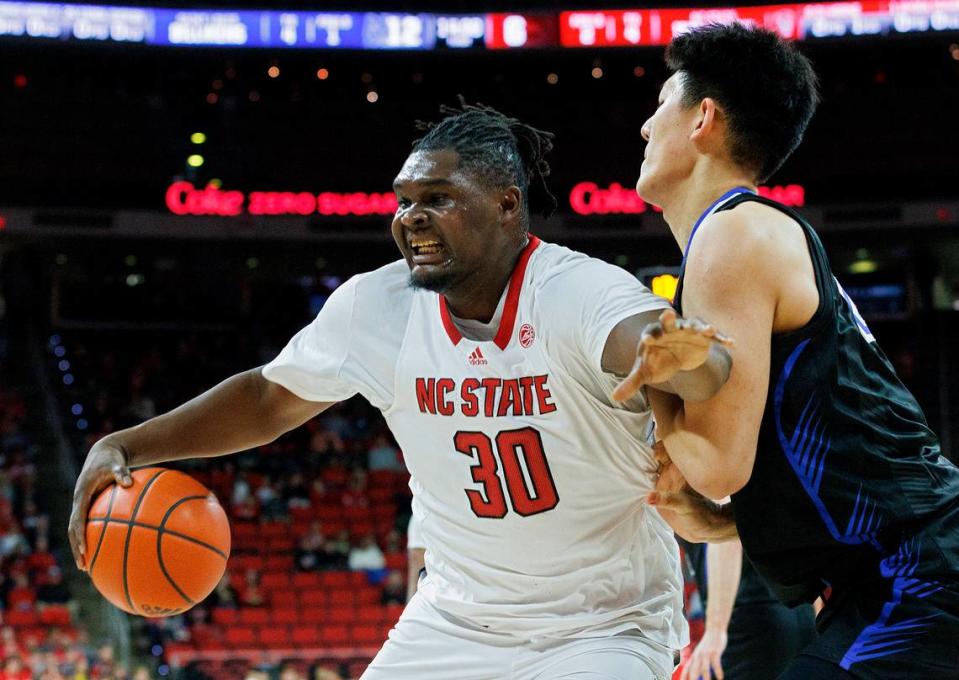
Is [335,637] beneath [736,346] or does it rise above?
beneath

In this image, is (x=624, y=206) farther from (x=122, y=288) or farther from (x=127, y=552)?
(x=127, y=552)

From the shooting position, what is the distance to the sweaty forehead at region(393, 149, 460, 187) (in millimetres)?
3305

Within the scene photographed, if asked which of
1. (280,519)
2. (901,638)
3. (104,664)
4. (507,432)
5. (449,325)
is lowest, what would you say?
(104,664)

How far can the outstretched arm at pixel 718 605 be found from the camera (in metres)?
4.55

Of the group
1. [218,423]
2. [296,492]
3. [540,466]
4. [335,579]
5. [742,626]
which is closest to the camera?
[540,466]

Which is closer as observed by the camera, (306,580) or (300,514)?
(306,580)

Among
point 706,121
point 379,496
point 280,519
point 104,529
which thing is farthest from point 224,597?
point 706,121

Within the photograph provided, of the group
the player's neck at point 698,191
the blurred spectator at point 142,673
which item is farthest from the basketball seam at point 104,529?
the blurred spectator at point 142,673

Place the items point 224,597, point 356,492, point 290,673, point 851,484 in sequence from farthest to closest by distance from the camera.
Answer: point 356,492 < point 224,597 < point 290,673 < point 851,484

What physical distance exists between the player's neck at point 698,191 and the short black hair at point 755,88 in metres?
0.05

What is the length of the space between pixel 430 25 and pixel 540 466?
1725 centimetres

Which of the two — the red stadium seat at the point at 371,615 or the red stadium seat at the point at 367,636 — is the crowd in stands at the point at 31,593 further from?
the red stadium seat at the point at 371,615

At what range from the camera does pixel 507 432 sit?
10.2 ft

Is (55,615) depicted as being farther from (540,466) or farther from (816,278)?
(816,278)
